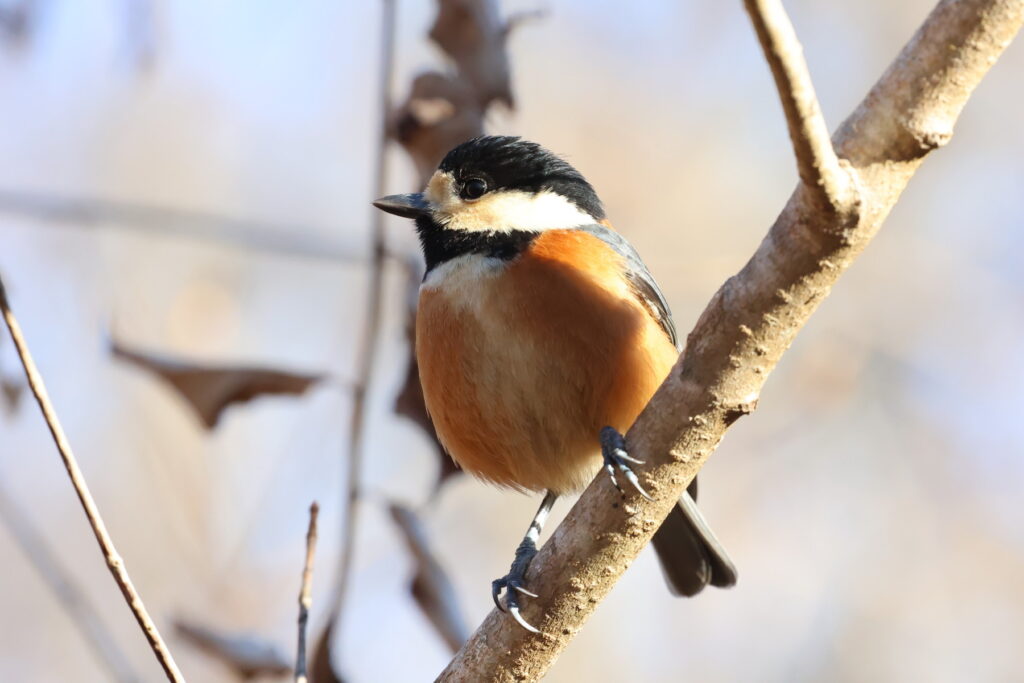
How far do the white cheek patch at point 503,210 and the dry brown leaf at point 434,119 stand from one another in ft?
0.81

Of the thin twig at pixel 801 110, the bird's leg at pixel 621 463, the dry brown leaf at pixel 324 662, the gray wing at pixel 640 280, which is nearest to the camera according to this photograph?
the thin twig at pixel 801 110

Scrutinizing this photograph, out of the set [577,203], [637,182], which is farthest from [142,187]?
[577,203]

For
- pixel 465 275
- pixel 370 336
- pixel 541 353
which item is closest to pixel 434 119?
pixel 465 275

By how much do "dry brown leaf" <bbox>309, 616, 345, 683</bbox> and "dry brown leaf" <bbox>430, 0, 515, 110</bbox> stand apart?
1980 mm

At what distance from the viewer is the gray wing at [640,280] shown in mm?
3449

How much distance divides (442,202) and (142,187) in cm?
402

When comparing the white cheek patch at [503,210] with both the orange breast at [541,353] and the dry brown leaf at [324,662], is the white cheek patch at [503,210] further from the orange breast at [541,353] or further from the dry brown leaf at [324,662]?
the dry brown leaf at [324,662]

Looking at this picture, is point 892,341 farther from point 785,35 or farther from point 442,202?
point 785,35

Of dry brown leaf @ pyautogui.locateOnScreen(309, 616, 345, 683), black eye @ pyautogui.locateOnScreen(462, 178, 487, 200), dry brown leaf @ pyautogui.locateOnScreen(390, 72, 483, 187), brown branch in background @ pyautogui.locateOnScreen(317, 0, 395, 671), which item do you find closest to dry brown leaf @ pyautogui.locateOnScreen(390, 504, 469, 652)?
brown branch in background @ pyautogui.locateOnScreen(317, 0, 395, 671)

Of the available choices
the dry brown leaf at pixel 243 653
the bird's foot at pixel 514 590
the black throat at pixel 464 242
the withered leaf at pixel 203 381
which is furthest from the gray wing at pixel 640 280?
the dry brown leaf at pixel 243 653

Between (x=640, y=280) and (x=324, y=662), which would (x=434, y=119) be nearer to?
(x=640, y=280)

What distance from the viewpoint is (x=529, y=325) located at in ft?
10.6

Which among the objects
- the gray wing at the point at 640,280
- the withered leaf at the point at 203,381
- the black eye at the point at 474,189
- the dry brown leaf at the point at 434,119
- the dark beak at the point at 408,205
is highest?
the dry brown leaf at the point at 434,119

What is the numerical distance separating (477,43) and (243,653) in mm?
2244
